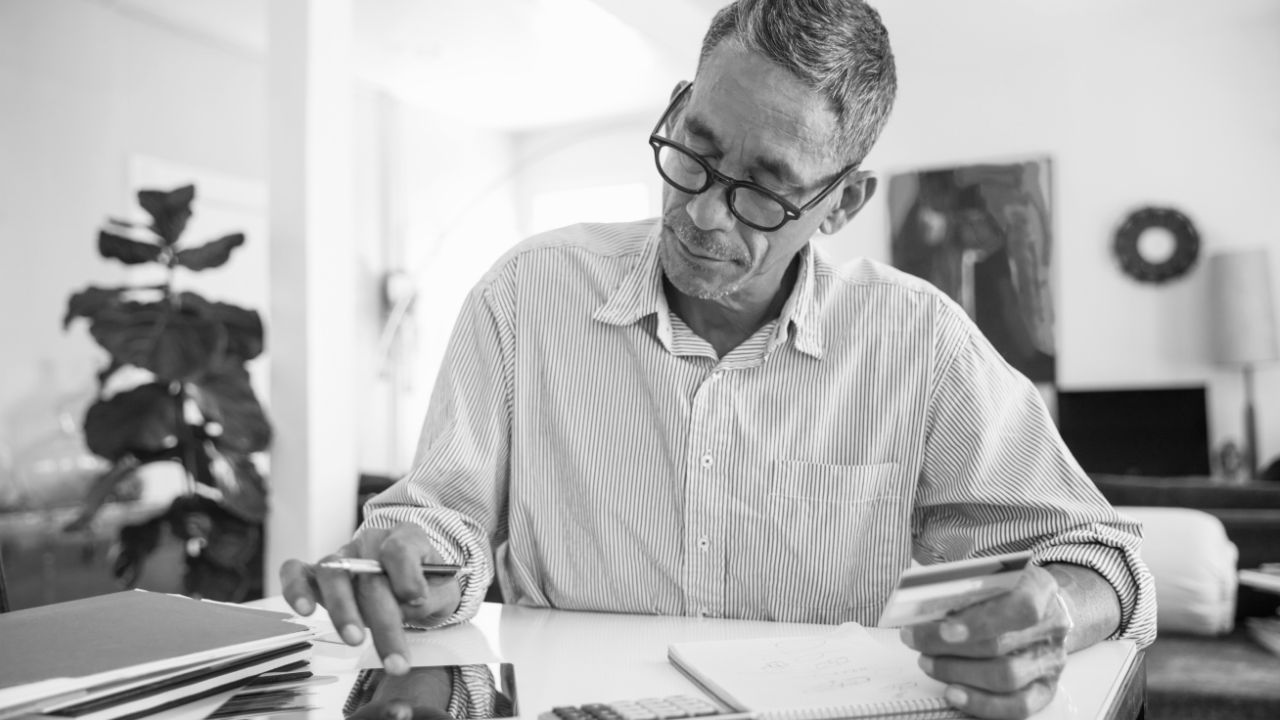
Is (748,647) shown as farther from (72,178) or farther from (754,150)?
(72,178)

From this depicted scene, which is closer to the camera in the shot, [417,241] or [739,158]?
[739,158]

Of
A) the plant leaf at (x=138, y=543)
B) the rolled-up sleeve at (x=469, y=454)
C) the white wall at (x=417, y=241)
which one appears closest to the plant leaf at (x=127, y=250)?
the plant leaf at (x=138, y=543)

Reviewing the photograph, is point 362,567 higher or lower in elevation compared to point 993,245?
lower

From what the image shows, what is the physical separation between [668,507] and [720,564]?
0.09 metres

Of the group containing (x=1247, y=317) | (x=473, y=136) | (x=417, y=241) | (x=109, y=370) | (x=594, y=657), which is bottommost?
(x=594, y=657)

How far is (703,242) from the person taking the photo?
3.89ft

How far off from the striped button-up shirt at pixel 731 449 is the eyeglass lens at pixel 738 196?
0.12 m

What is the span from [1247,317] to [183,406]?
469 cm

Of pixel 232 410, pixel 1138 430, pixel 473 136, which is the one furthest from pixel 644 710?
pixel 473 136

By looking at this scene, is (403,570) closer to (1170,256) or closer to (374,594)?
(374,594)

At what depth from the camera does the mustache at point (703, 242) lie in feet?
3.89

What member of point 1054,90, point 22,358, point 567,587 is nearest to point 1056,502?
point 567,587

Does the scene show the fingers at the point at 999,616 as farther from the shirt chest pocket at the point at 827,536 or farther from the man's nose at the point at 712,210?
the man's nose at the point at 712,210

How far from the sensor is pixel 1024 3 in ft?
16.2
